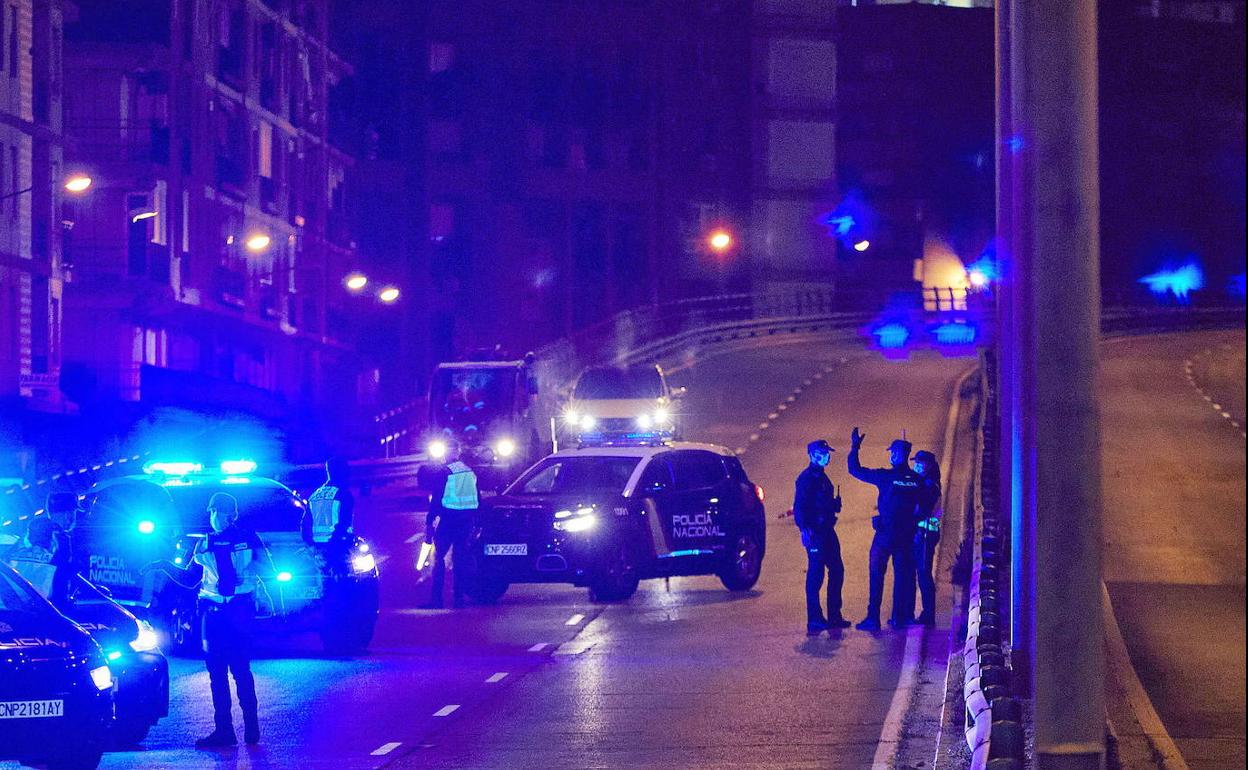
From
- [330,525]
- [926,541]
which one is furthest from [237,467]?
[926,541]

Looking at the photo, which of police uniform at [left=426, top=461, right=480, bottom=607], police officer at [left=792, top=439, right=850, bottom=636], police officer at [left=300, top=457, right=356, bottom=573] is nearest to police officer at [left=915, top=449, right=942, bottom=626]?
police officer at [left=792, top=439, right=850, bottom=636]

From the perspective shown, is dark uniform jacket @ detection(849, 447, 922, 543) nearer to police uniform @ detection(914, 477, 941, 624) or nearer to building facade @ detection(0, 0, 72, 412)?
police uniform @ detection(914, 477, 941, 624)

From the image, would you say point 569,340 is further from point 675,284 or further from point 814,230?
point 814,230

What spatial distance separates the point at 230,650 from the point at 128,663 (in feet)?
4.23

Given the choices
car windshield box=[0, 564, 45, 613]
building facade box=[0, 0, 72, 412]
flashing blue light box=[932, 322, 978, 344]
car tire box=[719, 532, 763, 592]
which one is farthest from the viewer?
flashing blue light box=[932, 322, 978, 344]

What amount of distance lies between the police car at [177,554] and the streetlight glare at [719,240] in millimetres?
68477

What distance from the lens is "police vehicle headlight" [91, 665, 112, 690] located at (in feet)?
40.5

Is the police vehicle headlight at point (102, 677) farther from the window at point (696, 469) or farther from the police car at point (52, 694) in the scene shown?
the window at point (696, 469)

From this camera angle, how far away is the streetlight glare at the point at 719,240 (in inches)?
3418

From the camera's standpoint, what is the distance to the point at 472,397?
41.4 m

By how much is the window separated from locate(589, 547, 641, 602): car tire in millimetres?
1307

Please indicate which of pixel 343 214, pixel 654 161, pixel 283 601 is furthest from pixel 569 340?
pixel 283 601

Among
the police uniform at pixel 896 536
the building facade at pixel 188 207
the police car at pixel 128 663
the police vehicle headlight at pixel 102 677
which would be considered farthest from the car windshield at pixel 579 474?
the building facade at pixel 188 207

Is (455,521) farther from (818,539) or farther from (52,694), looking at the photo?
(52,694)
